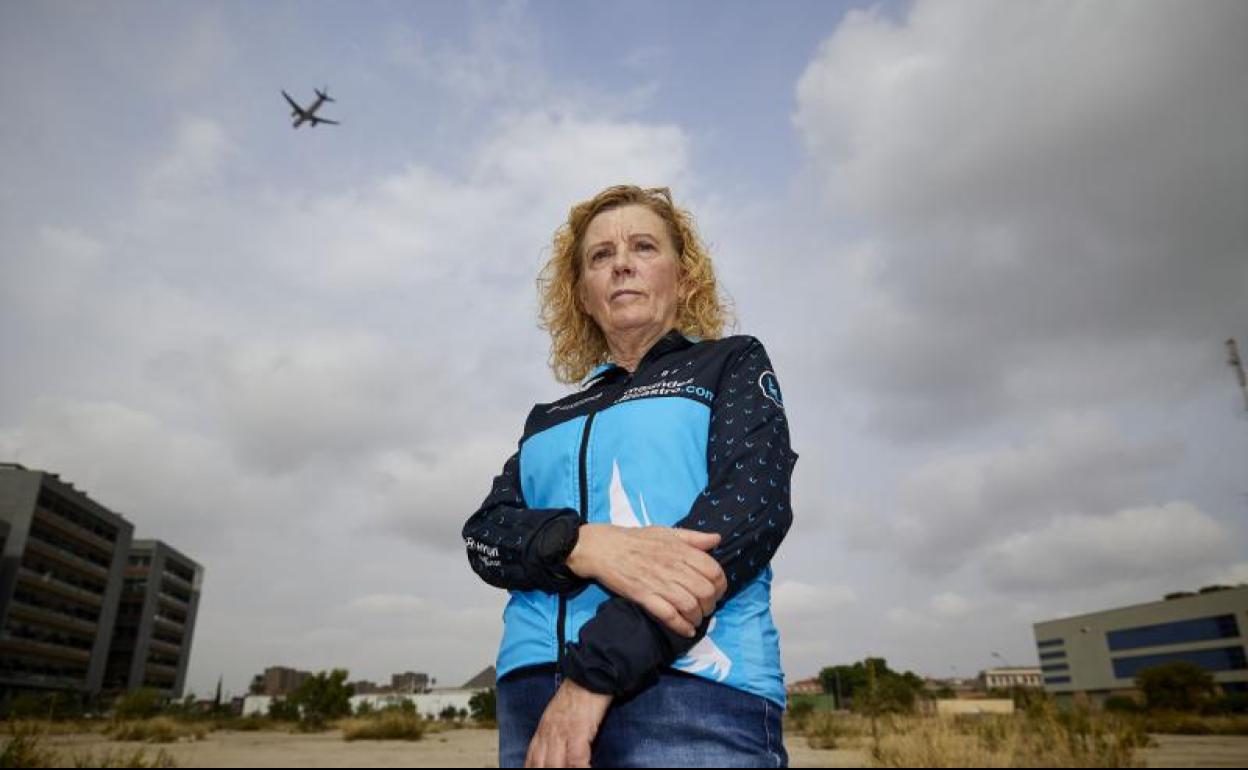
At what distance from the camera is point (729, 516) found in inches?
54.2

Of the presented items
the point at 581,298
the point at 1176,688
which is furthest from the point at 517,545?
the point at 1176,688

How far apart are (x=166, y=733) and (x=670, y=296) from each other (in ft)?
86.4

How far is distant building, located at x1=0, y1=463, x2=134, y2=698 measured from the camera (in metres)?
68.8

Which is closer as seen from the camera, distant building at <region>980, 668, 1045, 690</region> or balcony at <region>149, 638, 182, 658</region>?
balcony at <region>149, 638, 182, 658</region>

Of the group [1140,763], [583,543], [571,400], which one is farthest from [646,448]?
[1140,763]

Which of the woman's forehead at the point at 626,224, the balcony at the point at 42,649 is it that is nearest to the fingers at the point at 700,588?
the woman's forehead at the point at 626,224

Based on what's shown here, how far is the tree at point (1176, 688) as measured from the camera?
4584cm

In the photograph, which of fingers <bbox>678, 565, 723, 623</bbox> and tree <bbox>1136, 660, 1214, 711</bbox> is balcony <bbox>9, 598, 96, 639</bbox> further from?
tree <bbox>1136, 660, 1214, 711</bbox>

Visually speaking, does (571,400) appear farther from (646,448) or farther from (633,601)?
(633,601)

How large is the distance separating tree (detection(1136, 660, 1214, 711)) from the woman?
58.6 metres

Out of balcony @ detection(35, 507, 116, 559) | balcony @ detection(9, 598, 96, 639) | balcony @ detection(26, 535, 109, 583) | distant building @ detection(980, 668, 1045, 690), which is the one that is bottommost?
distant building @ detection(980, 668, 1045, 690)

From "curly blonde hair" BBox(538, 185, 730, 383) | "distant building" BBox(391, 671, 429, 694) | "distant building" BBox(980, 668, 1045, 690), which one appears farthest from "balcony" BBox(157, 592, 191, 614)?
"distant building" BBox(980, 668, 1045, 690)

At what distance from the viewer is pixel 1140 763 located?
1204cm

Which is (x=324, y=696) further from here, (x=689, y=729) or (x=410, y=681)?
(x=410, y=681)
